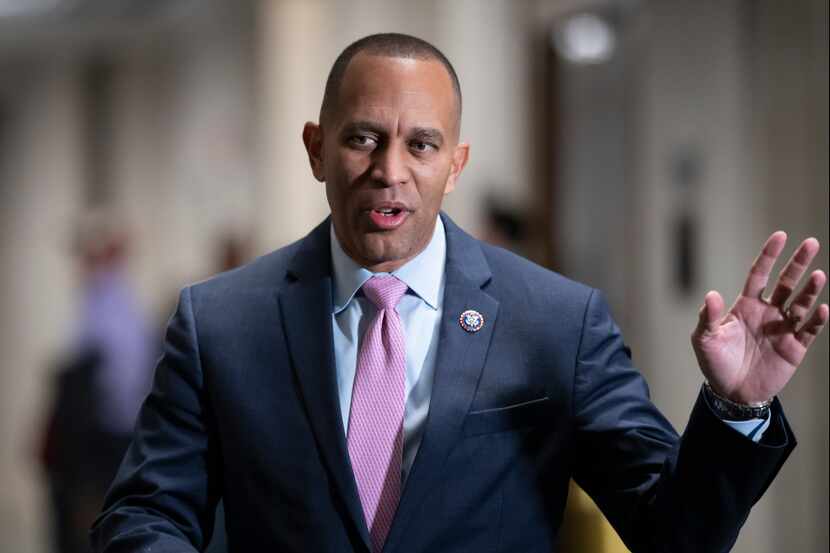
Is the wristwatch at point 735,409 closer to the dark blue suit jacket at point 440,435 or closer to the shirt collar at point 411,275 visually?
the dark blue suit jacket at point 440,435

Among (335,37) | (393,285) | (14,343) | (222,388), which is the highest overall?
(335,37)

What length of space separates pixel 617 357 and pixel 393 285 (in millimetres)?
331

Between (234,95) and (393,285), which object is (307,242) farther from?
(234,95)

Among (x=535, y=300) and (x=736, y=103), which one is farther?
(x=736, y=103)

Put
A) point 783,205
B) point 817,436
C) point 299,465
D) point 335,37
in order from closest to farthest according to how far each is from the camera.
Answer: point 299,465 → point 817,436 → point 783,205 → point 335,37

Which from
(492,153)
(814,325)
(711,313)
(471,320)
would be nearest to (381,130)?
(471,320)

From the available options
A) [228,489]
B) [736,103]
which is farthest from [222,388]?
[736,103]

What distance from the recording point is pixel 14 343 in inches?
336

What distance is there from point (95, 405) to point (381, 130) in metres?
3.88

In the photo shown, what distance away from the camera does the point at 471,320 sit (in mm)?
1630

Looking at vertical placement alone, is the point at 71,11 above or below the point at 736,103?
above

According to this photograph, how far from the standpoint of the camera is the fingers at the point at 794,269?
141cm

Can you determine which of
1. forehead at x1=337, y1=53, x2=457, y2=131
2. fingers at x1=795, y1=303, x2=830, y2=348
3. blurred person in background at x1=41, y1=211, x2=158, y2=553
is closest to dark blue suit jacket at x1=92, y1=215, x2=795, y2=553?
fingers at x1=795, y1=303, x2=830, y2=348

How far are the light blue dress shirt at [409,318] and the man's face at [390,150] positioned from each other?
45mm
